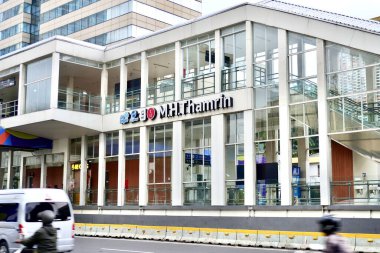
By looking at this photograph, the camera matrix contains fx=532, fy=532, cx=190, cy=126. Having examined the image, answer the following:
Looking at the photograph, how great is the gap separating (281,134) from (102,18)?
165 feet

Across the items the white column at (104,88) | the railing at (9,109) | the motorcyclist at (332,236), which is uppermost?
the white column at (104,88)

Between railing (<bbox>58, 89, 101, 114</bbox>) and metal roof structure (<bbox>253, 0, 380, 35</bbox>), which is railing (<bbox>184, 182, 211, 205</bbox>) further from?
metal roof structure (<bbox>253, 0, 380, 35</bbox>)

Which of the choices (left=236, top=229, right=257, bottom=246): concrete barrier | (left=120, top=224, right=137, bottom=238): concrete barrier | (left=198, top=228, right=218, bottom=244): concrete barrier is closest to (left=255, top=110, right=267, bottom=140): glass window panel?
(left=236, top=229, right=257, bottom=246): concrete barrier

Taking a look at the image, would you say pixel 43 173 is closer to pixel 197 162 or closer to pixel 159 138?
pixel 159 138

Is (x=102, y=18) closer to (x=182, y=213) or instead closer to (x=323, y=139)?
(x=182, y=213)

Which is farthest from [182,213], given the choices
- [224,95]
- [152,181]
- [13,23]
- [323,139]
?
[13,23]

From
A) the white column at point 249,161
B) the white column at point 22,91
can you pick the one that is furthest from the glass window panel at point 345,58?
the white column at point 22,91

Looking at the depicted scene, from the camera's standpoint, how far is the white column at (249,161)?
23.8 m

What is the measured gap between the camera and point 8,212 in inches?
595

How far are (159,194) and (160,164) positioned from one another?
5.33ft

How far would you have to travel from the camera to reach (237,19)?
2550 centimetres

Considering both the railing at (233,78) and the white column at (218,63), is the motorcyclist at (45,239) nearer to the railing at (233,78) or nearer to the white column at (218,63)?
the railing at (233,78)

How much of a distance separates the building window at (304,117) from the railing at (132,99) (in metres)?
10.3

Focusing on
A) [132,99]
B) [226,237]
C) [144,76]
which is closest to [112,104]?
[132,99]
